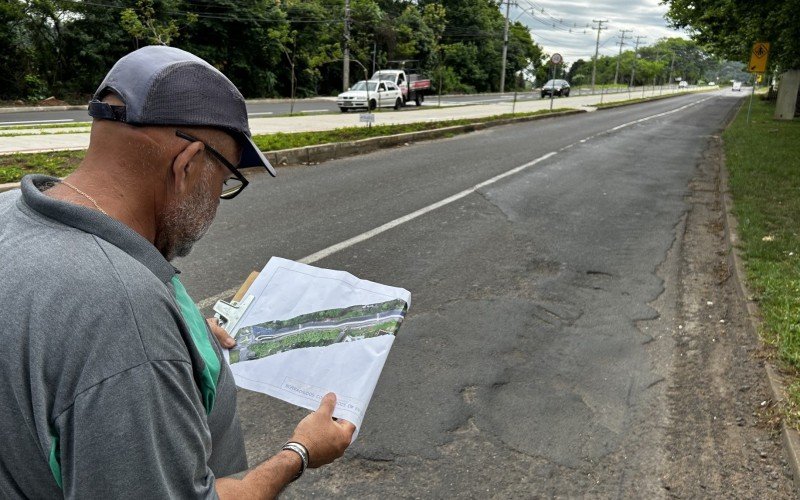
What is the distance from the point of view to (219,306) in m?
1.87

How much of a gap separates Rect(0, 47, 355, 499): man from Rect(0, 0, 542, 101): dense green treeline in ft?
61.3

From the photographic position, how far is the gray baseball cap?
115cm

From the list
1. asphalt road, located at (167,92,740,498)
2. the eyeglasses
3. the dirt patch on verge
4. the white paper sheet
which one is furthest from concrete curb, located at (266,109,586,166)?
the eyeglasses

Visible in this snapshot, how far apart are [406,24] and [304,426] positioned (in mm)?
52002

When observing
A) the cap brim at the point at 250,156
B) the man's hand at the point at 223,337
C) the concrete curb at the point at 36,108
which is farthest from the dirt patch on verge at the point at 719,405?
the concrete curb at the point at 36,108

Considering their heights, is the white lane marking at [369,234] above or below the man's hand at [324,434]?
below

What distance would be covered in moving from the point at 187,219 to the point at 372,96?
30.1m

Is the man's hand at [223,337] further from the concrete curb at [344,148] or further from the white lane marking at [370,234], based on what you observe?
the concrete curb at [344,148]

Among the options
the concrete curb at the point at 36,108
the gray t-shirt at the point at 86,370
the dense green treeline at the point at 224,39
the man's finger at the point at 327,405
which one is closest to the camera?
the gray t-shirt at the point at 86,370

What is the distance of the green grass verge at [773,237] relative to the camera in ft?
14.0

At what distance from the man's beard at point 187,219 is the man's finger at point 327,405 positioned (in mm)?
535

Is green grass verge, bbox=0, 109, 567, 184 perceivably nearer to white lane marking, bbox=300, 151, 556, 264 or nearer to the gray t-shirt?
white lane marking, bbox=300, 151, 556, 264

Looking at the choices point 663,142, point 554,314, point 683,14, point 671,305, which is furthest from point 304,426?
point 683,14

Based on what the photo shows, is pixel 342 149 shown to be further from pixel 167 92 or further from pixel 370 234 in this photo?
pixel 167 92
